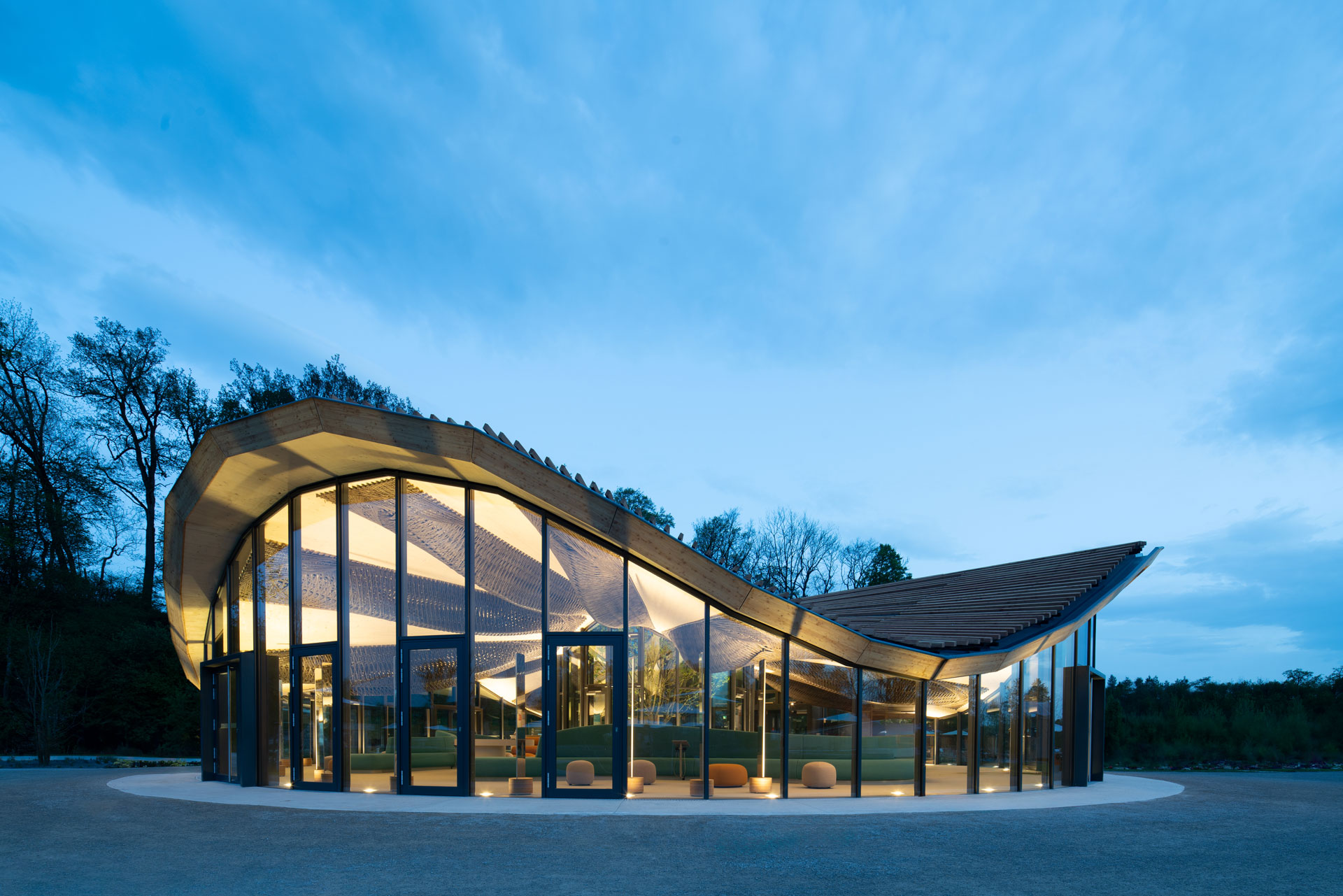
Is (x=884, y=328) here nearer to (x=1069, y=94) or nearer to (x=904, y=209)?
(x=904, y=209)

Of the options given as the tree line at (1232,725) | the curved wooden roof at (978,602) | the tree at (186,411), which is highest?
the tree at (186,411)

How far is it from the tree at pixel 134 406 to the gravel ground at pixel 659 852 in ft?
80.6

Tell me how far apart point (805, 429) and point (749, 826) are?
9838 cm

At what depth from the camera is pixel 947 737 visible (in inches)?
522

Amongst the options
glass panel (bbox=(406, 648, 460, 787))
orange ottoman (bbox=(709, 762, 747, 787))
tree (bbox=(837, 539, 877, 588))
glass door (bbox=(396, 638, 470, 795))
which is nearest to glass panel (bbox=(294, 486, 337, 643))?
glass door (bbox=(396, 638, 470, 795))

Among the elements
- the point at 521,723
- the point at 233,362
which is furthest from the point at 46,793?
the point at 233,362

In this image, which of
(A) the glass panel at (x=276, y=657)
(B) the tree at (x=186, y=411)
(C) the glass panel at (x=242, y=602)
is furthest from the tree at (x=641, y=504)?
(A) the glass panel at (x=276, y=657)

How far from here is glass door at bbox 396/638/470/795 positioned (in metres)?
12.7

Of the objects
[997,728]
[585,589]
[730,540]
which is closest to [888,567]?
[730,540]

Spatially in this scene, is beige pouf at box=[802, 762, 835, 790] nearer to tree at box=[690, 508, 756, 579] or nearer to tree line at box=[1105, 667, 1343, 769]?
tree line at box=[1105, 667, 1343, 769]

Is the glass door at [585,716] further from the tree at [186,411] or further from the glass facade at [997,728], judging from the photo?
the tree at [186,411]

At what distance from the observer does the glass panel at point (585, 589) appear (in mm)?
12477

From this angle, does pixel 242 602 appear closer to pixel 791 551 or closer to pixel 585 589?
pixel 585 589

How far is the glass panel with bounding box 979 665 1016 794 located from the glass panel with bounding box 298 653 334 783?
1090 centimetres
